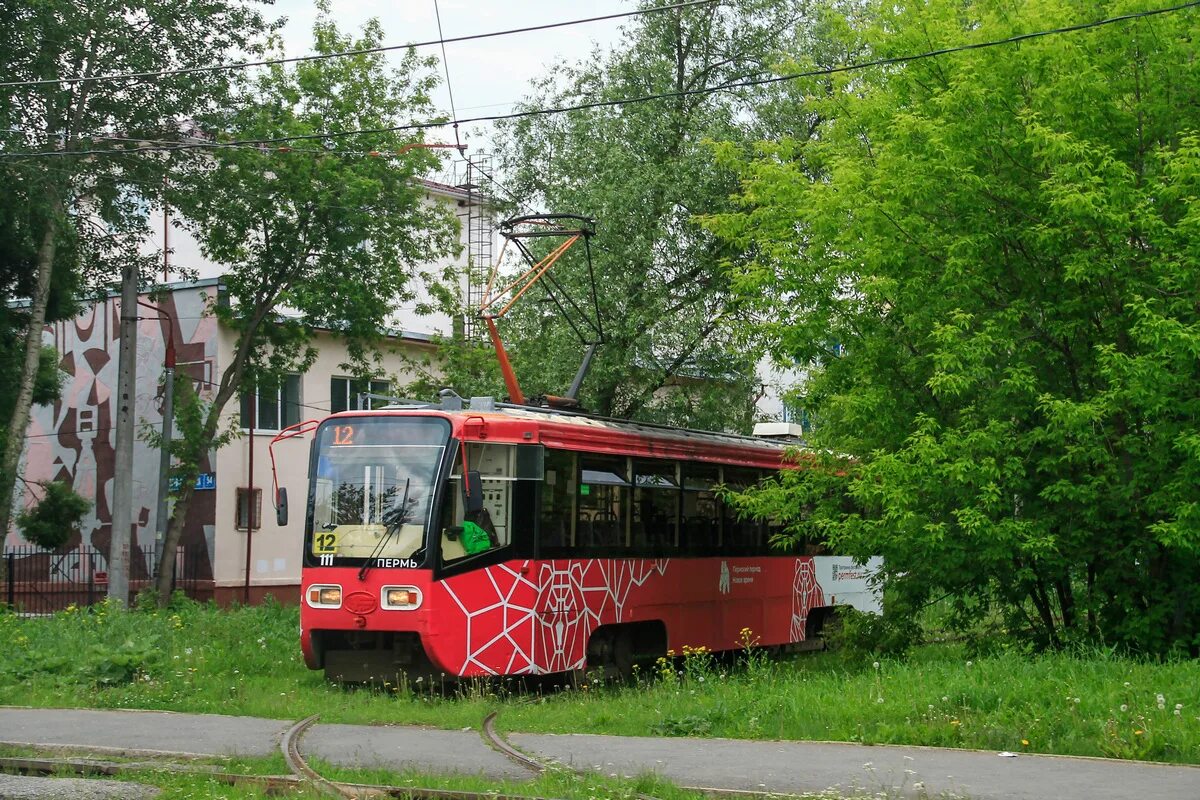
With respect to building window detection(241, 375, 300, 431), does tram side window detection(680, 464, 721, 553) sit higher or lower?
lower

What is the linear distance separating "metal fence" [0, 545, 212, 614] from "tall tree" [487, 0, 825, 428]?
1112cm

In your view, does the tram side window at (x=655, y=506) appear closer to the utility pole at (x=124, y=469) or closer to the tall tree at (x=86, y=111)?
the utility pole at (x=124, y=469)

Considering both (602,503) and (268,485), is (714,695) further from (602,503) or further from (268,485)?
(268,485)

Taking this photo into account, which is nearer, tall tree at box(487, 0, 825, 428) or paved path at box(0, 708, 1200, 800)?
paved path at box(0, 708, 1200, 800)

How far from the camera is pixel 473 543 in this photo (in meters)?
14.8

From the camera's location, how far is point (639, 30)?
24.6 metres

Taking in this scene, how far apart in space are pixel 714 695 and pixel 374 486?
170 inches

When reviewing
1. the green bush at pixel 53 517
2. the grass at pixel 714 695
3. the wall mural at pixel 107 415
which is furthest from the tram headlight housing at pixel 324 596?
the green bush at pixel 53 517

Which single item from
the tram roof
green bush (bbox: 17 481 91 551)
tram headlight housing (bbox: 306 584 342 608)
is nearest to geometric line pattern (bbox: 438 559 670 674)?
tram headlight housing (bbox: 306 584 342 608)

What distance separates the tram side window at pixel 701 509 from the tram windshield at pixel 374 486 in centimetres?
439

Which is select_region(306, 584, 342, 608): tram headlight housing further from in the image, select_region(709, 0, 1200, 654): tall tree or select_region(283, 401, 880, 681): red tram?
select_region(709, 0, 1200, 654): tall tree

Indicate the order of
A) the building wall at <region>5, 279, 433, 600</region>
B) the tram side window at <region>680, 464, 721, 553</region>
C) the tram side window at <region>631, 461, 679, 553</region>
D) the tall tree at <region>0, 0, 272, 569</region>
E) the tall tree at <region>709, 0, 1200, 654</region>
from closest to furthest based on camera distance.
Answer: the tall tree at <region>709, 0, 1200, 654</region> → the tram side window at <region>631, 461, 679, 553</region> → the tram side window at <region>680, 464, 721, 553</region> → the tall tree at <region>0, 0, 272, 569</region> → the building wall at <region>5, 279, 433, 600</region>

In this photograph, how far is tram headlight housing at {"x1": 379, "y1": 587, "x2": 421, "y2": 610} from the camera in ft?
47.5

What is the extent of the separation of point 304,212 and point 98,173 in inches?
163
